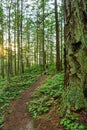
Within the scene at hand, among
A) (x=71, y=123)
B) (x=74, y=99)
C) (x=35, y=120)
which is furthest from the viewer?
(x=35, y=120)

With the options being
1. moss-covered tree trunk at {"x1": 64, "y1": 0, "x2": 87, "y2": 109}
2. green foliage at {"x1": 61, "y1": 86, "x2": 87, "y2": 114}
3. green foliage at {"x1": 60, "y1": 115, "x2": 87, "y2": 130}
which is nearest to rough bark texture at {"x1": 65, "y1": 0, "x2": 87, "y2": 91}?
moss-covered tree trunk at {"x1": 64, "y1": 0, "x2": 87, "y2": 109}

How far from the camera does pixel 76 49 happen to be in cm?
614

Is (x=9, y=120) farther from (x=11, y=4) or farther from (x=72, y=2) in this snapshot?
(x=11, y=4)

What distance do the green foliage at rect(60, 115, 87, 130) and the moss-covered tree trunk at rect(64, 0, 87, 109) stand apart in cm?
41

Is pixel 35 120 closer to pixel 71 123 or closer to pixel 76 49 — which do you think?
pixel 71 123

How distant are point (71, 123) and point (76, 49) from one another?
227cm

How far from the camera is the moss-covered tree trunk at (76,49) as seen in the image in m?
5.93

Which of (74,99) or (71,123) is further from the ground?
(74,99)

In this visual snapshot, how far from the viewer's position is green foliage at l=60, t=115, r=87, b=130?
517cm

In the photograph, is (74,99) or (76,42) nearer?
(74,99)

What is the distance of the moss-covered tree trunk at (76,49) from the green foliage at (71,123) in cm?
41

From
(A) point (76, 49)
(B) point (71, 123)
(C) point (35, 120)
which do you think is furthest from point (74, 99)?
(C) point (35, 120)

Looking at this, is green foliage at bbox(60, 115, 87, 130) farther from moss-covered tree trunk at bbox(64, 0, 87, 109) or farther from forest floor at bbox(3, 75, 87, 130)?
moss-covered tree trunk at bbox(64, 0, 87, 109)

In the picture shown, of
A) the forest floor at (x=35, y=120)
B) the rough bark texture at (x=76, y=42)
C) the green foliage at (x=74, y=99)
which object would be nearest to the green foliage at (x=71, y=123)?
the forest floor at (x=35, y=120)
